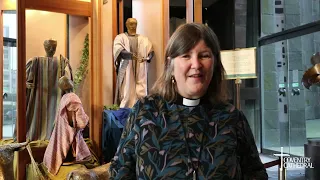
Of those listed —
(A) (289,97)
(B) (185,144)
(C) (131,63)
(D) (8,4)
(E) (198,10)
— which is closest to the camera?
(B) (185,144)

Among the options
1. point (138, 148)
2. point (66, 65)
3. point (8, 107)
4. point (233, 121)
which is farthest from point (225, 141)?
point (8, 107)

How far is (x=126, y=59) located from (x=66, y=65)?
2.41 feet

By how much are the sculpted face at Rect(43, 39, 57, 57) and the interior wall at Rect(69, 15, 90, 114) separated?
211mm

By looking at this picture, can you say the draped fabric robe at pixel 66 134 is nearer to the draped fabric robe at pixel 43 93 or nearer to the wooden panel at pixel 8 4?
the draped fabric robe at pixel 43 93

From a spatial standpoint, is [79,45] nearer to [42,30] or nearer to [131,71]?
[42,30]

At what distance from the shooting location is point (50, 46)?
14.2 feet

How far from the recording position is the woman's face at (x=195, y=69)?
1.09 metres

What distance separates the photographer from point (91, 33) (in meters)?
4.53

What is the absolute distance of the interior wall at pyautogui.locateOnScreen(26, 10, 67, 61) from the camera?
13.6ft

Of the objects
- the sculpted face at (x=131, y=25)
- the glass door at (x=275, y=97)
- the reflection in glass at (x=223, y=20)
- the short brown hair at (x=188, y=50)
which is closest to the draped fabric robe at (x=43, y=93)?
the sculpted face at (x=131, y=25)

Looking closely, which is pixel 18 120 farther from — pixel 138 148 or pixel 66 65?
pixel 138 148

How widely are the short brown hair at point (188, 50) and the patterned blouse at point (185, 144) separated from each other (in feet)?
0.12

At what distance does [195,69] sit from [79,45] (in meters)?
3.64

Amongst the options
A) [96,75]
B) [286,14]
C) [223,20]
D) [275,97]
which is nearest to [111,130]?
[96,75]
